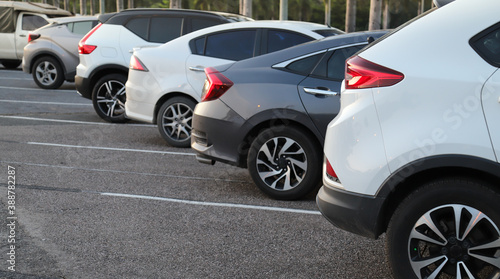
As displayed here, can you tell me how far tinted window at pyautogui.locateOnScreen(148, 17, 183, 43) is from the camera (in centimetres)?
1212

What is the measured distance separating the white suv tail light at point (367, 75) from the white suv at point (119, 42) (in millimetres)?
7861

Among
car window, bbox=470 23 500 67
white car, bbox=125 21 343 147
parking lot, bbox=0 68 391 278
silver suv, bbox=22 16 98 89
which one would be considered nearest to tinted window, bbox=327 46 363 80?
parking lot, bbox=0 68 391 278

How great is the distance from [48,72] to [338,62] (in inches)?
493

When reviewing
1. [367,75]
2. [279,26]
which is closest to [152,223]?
[367,75]

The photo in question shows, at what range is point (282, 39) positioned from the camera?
9.15m

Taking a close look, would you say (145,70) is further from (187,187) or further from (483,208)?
(483,208)

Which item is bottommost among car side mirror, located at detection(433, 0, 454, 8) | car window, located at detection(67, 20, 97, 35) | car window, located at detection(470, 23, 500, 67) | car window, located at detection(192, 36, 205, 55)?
car window, located at detection(67, 20, 97, 35)

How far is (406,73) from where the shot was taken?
4.20 m

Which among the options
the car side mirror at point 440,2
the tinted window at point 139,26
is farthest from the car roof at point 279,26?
the car side mirror at point 440,2

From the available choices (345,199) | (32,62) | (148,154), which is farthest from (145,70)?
(32,62)

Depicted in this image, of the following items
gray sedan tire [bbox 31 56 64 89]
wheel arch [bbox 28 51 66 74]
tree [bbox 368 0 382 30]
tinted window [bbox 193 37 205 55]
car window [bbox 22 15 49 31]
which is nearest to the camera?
tinted window [bbox 193 37 205 55]

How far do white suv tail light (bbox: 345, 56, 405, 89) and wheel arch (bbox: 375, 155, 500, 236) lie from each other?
485 millimetres

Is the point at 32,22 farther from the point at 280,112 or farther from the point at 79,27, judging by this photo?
the point at 280,112

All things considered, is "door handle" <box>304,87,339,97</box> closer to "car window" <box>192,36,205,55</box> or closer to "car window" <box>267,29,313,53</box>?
"car window" <box>267,29,313,53</box>
